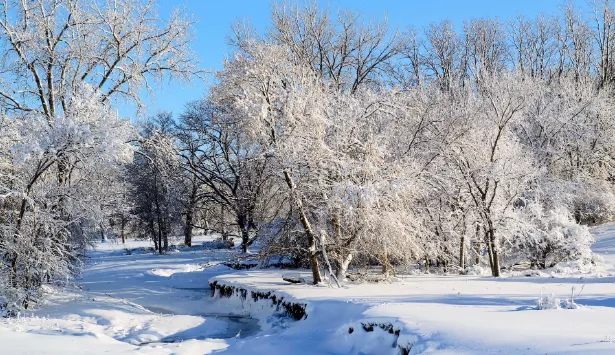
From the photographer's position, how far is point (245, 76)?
1294cm

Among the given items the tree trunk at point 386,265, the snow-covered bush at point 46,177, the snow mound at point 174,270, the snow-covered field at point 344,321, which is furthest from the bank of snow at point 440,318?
the snow mound at point 174,270

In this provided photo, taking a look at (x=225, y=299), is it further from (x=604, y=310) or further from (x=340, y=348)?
(x=604, y=310)

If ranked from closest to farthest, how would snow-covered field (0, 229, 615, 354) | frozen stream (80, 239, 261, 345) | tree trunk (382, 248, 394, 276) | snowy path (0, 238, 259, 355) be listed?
snow-covered field (0, 229, 615, 354), snowy path (0, 238, 259, 355), frozen stream (80, 239, 261, 345), tree trunk (382, 248, 394, 276)

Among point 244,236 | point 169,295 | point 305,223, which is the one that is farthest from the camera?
point 244,236

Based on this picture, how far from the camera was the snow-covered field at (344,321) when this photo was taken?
20.9ft

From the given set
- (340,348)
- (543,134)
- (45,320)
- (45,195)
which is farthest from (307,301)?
(543,134)

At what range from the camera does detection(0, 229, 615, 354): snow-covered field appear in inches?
251

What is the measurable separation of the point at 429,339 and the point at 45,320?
7892 millimetres

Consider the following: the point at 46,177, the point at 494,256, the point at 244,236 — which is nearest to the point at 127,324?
the point at 46,177

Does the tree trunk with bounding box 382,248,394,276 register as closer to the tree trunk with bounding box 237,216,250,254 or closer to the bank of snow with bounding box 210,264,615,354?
the bank of snow with bounding box 210,264,615,354

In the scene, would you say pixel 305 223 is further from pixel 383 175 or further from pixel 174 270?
pixel 174 270

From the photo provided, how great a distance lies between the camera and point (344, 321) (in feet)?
30.1

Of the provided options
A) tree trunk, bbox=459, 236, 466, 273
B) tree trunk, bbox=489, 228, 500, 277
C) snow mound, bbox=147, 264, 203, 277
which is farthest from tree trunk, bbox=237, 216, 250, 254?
tree trunk, bbox=489, 228, 500, 277

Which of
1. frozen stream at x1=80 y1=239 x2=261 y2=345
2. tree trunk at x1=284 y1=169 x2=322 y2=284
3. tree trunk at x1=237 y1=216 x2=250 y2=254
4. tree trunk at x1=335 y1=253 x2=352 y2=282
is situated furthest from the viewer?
tree trunk at x1=237 y1=216 x2=250 y2=254
